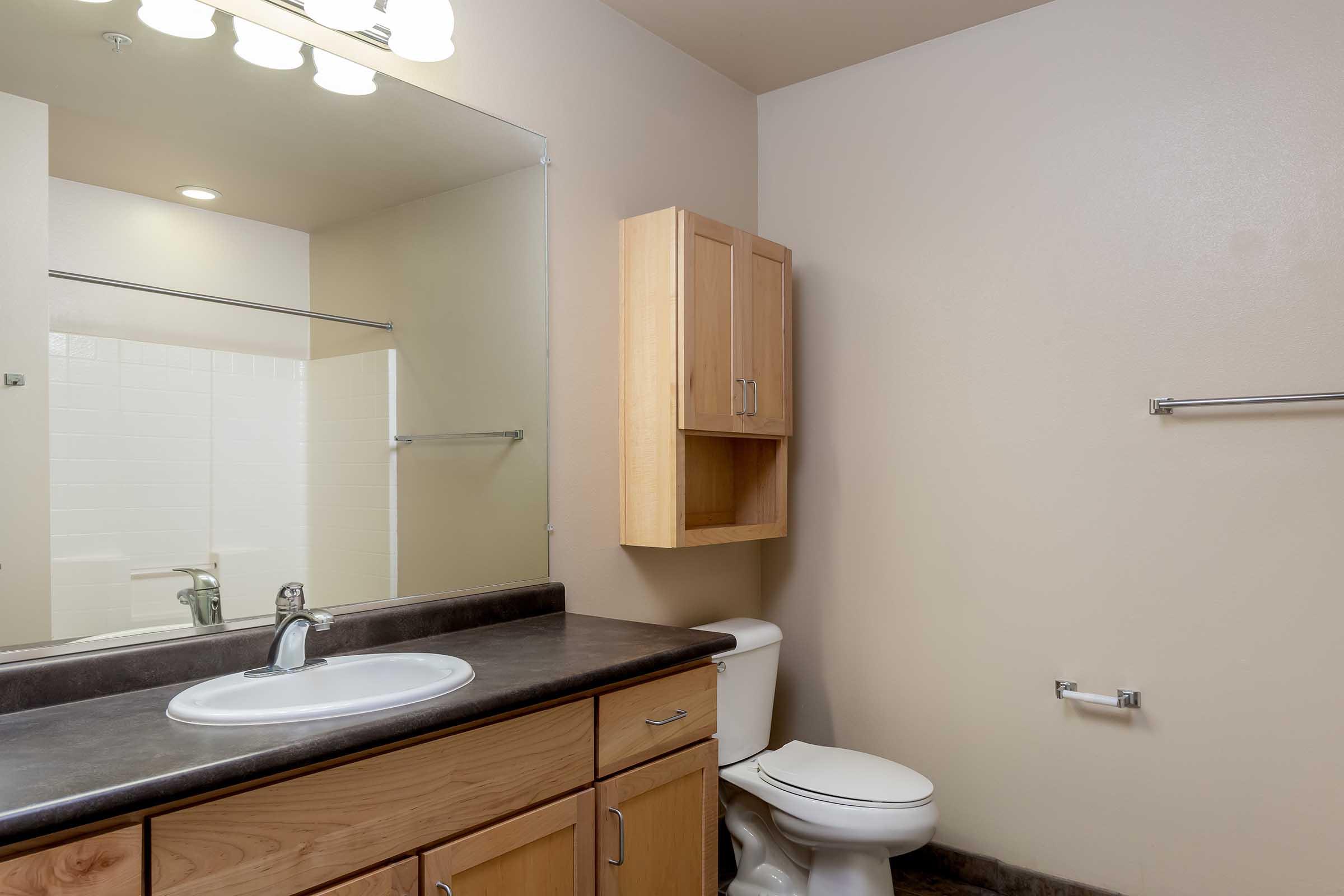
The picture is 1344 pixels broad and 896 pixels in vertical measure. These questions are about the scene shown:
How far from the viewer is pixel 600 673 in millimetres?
1448

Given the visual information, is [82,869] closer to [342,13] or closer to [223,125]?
[223,125]

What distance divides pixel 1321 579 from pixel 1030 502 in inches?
24.8

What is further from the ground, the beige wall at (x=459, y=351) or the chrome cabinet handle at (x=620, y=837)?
the beige wall at (x=459, y=351)

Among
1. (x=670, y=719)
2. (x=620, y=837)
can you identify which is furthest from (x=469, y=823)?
(x=670, y=719)

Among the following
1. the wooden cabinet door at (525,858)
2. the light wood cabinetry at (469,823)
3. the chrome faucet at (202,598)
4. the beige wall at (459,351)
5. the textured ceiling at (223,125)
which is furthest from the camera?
the beige wall at (459,351)

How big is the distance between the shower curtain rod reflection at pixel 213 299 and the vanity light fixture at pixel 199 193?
17cm

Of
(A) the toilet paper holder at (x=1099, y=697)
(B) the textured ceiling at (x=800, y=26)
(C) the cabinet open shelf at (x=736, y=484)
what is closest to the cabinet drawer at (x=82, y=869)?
(C) the cabinet open shelf at (x=736, y=484)

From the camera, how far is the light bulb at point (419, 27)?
1.65 m

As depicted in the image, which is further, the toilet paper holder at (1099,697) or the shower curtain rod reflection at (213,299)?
the toilet paper holder at (1099,697)

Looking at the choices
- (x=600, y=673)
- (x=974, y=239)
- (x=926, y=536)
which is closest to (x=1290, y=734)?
(x=926, y=536)

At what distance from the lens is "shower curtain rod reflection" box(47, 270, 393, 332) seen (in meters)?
1.33

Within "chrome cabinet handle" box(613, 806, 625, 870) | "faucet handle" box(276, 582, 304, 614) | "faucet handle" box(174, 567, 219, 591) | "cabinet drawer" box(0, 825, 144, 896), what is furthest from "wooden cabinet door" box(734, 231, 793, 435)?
"cabinet drawer" box(0, 825, 144, 896)

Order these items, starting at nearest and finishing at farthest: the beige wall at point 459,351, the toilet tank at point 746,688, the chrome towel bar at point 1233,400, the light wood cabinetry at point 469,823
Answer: the light wood cabinetry at point 469,823 < the beige wall at point 459,351 < the chrome towel bar at point 1233,400 < the toilet tank at point 746,688

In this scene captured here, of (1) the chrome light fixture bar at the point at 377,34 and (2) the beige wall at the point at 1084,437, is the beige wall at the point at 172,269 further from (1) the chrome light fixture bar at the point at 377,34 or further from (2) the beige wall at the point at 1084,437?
(2) the beige wall at the point at 1084,437
